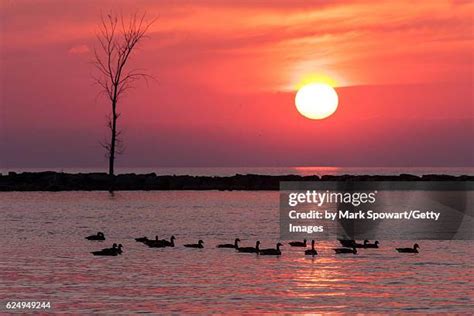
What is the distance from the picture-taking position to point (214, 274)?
36.1 m

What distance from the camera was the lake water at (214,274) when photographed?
28938 millimetres

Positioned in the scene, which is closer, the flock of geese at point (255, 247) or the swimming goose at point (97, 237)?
the flock of geese at point (255, 247)

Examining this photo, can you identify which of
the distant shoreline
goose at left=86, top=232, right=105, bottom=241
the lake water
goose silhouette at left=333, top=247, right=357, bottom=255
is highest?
the distant shoreline

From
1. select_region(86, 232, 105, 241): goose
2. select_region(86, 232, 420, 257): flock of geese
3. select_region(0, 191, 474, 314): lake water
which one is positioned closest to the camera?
select_region(0, 191, 474, 314): lake water

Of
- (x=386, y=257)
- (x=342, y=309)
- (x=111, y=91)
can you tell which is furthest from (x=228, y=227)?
(x=111, y=91)

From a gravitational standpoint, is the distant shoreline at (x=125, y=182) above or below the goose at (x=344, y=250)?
above

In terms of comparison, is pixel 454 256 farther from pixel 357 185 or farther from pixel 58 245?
pixel 357 185

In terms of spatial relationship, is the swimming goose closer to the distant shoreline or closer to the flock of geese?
the flock of geese

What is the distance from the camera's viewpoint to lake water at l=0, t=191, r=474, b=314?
28.9m

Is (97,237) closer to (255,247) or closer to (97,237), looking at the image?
(97,237)

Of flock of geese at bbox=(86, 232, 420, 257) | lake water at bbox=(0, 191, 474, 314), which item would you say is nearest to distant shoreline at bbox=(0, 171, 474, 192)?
lake water at bbox=(0, 191, 474, 314)

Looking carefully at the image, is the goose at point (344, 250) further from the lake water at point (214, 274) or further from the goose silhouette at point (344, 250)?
the lake water at point (214, 274)

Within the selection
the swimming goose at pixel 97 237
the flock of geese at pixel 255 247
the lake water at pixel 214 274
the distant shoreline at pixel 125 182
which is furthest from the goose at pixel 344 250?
the distant shoreline at pixel 125 182

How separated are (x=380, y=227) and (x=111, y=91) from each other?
39.3 meters
